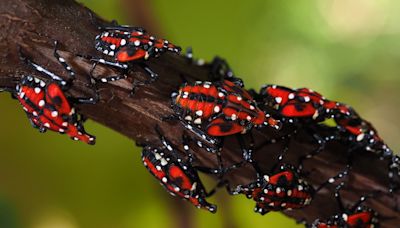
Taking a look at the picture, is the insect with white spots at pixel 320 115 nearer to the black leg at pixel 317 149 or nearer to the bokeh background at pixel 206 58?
the black leg at pixel 317 149

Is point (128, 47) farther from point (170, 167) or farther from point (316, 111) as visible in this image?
point (316, 111)

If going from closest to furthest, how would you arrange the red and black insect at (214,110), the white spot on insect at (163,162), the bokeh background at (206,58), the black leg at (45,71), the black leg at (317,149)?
the black leg at (45,71), the red and black insect at (214,110), the white spot on insect at (163,162), the black leg at (317,149), the bokeh background at (206,58)

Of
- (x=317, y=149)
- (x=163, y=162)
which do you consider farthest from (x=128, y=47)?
(x=317, y=149)

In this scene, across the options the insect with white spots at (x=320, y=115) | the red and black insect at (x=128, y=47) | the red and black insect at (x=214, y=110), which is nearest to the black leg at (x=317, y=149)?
the insect with white spots at (x=320, y=115)

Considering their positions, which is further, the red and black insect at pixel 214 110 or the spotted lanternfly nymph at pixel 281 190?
the spotted lanternfly nymph at pixel 281 190

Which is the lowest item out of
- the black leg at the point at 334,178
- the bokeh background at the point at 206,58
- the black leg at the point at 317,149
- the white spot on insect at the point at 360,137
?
the black leg at the point at 334,178
